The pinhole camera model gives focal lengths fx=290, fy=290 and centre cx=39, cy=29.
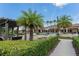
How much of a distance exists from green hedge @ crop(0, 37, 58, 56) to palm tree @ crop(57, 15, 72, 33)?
28cm

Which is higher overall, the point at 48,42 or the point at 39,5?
the point at 39,5

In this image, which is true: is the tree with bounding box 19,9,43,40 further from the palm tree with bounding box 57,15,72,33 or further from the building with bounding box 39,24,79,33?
the palm tree with bounding box 57,15,72,33

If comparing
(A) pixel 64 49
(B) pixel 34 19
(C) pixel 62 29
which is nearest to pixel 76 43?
(A) pixel 64 49

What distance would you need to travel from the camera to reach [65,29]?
17.3 feet

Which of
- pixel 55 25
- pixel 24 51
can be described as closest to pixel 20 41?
pixel 24 51

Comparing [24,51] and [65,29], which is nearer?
[24,51]

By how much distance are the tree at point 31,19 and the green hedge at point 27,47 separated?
0.30m

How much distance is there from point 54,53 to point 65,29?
0.49m

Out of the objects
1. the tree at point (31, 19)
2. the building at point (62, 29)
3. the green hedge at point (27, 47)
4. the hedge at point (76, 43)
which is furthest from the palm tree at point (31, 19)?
the hedge at point (76, 43)

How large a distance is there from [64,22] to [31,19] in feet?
1.97

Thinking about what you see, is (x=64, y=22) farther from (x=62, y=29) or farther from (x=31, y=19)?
(x=31, y=19)

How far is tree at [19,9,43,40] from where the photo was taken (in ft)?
16.9

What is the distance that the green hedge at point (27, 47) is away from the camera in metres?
4.78

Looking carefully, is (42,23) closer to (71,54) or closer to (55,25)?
(55,25)
